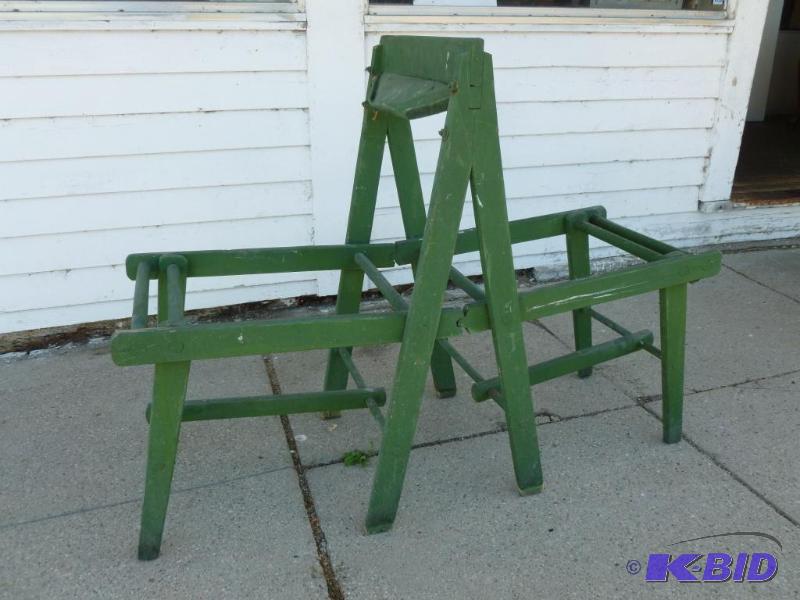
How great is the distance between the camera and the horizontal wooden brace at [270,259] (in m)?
2.25

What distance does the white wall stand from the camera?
3.11 meters

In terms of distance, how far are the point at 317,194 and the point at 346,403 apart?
1452mm

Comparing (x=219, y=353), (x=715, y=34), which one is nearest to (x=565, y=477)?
(x=219, y=353)

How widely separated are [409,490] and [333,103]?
1864mm

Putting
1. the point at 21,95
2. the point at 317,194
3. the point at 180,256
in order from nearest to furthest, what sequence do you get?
1. the point at 180,256
2. the point at 21,95
3. the point at 317,194

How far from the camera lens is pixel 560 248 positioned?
4.16m

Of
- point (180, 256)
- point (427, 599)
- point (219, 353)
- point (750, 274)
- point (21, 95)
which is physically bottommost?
point (427, 599)

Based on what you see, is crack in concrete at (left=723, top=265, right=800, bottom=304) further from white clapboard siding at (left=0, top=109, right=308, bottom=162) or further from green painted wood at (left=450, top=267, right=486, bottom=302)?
white clapboard siding at (left=0, top=109, right=308, bottom=162)

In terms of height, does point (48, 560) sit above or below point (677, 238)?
below

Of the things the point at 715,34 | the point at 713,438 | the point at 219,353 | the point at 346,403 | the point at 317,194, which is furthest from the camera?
the point at 715,34

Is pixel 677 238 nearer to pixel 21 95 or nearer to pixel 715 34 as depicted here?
pixel 715 34

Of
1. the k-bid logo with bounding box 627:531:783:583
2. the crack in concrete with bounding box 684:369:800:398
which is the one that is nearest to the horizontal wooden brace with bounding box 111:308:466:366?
the k-bid logo with bounding box 627:531:783:583

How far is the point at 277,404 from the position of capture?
2.26 metres

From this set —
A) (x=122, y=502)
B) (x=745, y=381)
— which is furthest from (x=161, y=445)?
(x=745, y=381)
